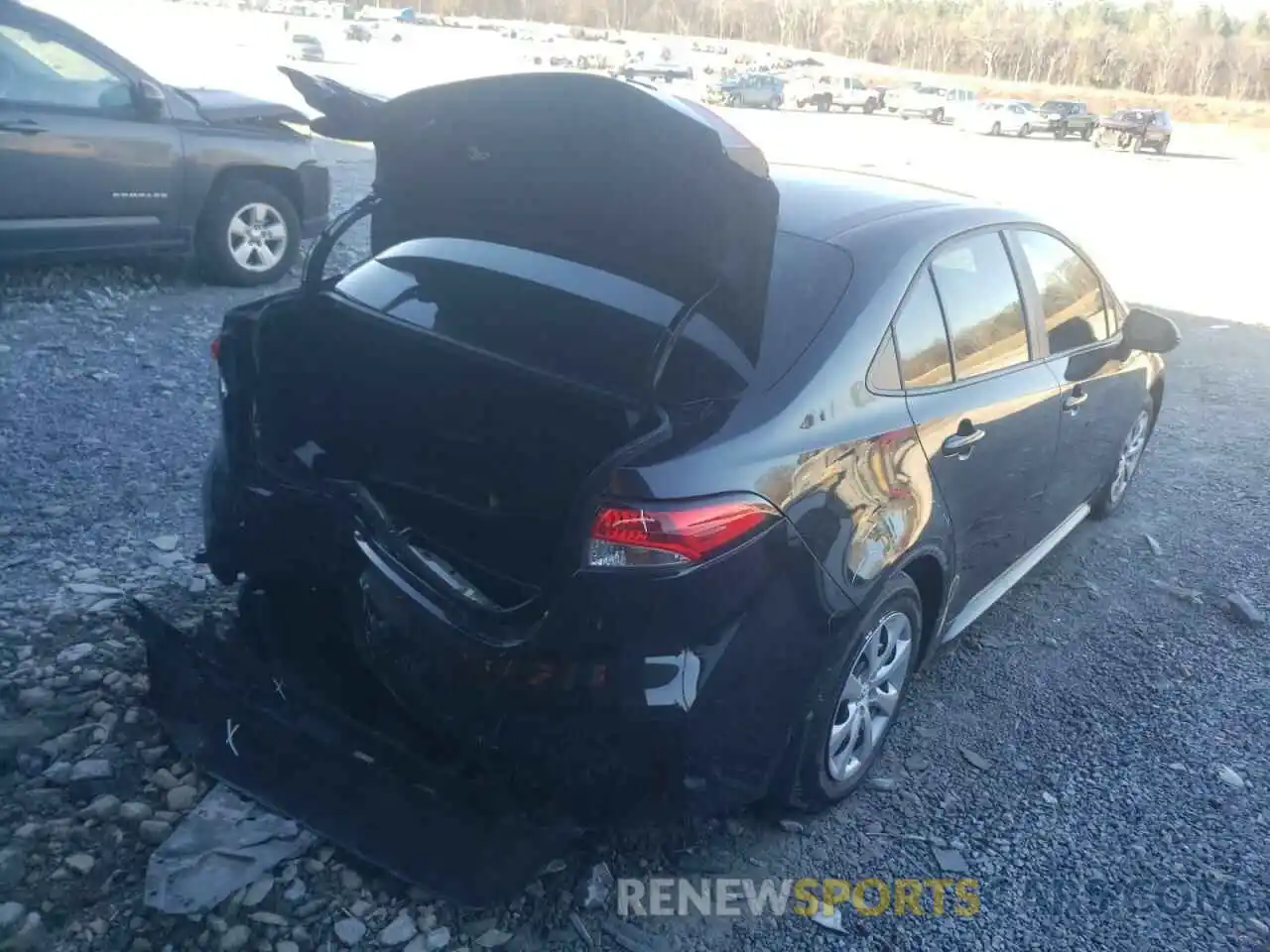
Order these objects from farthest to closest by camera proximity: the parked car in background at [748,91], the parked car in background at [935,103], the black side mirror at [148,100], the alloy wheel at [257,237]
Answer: the parked car in background at [935,103] → the parked car in background at [748,91] → the alloy wheel at [257,237] → the black side mirror at [148,100]

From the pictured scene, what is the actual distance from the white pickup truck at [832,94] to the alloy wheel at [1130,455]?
4131cm

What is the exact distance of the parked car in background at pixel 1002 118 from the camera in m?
38.3

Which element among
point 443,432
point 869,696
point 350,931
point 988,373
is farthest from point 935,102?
point 350,931

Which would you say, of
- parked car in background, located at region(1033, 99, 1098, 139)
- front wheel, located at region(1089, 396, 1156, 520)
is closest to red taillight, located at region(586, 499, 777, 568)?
front wheel, located at region(1089, 396, 1156, 520)

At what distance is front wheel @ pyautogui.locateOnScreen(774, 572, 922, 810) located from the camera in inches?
116

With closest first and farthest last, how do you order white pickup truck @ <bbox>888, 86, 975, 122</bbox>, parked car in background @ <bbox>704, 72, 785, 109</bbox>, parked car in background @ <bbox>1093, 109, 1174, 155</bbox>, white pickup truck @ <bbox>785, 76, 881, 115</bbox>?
parked car in background @ <bbox>1093, 109, 1174, 155</bbox> < parked car in background @ <bbox>704, 72, 785, 109</bbox> < white pickup truck @ <bbox>888, 86, 975, 122</bbox> < white pickup truck @ <bbox>785, 76, 881, 115</bbox>

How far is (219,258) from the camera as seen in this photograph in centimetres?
799

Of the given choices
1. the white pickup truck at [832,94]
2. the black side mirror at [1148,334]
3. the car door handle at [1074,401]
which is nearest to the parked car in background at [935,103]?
the white pickup truck at [832,94]

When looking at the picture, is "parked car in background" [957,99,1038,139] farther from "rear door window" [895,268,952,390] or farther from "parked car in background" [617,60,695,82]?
"rear door window" [895,268,952,390]

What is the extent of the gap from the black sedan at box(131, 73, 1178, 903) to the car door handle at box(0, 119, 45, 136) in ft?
15.4

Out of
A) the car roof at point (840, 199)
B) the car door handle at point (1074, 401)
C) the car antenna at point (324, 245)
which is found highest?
the car roof at point (840, 199)

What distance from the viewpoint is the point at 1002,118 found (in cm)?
3847

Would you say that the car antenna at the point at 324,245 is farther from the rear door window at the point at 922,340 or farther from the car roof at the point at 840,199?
the rear door window at the point at 922,340

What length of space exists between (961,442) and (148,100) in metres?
6.46
